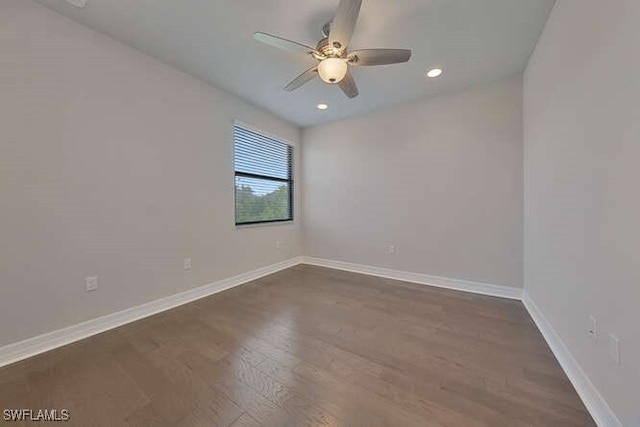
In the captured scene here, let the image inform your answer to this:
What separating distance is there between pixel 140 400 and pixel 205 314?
41.8 inches

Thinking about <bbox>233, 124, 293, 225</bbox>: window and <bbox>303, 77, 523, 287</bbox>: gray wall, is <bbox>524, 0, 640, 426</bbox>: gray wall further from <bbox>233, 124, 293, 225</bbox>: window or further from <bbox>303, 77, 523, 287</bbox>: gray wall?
<bbox>233, 124, 293, 225</bbox>: window

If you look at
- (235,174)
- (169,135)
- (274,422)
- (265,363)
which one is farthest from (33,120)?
(274,422)

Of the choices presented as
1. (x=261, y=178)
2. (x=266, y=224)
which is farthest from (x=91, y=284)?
(x=261, y=178)

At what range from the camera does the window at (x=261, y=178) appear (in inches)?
133

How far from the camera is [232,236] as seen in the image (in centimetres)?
322

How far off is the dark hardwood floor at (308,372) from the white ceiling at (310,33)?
8.45ft

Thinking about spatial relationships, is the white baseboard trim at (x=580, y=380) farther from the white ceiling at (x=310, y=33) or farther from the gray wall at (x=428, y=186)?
the white ceiling at (x=310, y=33)

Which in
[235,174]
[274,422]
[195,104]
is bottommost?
[274,422]

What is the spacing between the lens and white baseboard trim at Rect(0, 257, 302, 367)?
64.8 inches

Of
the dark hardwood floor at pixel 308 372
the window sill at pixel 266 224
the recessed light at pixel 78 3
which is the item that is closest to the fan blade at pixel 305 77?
the recessed light at pixel 78 3

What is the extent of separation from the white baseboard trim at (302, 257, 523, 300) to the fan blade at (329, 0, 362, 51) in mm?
2969

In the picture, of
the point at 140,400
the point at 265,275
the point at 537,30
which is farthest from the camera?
the point at 265,275

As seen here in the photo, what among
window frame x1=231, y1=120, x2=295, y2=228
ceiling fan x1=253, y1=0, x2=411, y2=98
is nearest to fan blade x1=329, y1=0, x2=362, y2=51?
ceiling fan x1=253, y1=0, x2=411, y2=98

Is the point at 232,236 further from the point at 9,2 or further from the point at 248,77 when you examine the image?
the point at 9,2
